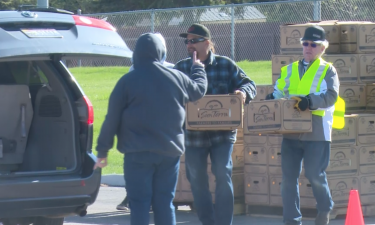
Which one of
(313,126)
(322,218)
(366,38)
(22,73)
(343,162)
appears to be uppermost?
(366,38)

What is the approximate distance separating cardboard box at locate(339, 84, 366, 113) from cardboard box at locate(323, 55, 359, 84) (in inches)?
2.9

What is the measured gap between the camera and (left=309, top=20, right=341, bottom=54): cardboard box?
7747 mm

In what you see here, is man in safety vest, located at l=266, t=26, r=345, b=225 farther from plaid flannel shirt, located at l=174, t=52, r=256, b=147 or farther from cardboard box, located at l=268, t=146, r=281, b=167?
cardboard box, located at l=268, t=146, r=281, b=167

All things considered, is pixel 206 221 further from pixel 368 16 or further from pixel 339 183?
pixel 368 16

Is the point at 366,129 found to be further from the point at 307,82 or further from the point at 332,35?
the point at 307,82

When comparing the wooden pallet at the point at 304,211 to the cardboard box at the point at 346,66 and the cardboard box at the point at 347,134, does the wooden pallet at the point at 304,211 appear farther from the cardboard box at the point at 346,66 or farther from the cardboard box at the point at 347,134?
the cardboard box at the point at 346,66

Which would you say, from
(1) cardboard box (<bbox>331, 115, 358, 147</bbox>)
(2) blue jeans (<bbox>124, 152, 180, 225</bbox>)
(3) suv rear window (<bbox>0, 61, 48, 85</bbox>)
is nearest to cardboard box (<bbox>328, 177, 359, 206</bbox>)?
(1) cardboard box (<bbox>331, 115, 358, 147</bbox>)

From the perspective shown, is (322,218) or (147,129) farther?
(322,218)

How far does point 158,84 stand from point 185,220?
112 inches

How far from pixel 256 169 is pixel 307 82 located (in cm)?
159

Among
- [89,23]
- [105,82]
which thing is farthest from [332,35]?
[105,82]

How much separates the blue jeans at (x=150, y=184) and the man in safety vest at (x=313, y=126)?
1.61 m

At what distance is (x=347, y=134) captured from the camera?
7398 mm

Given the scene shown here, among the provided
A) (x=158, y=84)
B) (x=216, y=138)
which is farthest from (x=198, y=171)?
(x=158, y=84)
